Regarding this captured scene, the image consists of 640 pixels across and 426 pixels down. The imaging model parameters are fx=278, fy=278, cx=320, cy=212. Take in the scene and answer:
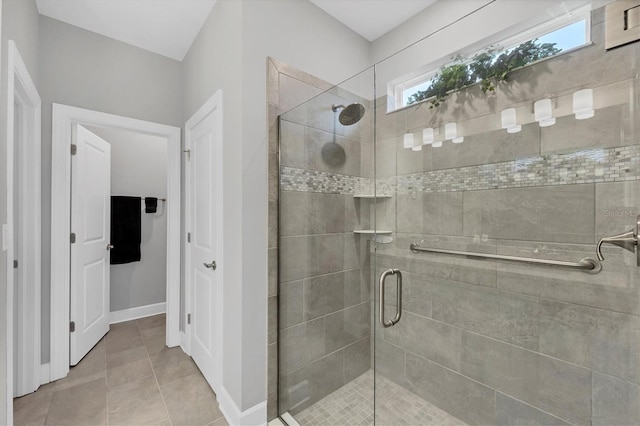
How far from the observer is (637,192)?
3.76 feet

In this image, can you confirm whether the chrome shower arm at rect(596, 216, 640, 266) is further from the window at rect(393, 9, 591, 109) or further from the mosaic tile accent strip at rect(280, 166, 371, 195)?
the mosaic tile accent strip at rect(280, 166, 371, 195)

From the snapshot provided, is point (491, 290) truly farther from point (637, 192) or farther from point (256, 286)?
point (256, 286)

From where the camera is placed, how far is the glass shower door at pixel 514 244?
1.22 metres

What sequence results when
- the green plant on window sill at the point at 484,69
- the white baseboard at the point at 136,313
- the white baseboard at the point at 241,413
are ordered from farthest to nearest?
the white baseboard at the point at 136,313
the white baseboard at the point at 241,413
the green plant on window sill at the point at 484,69

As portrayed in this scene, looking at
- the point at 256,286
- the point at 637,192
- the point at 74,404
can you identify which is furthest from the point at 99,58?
the point at 637,192

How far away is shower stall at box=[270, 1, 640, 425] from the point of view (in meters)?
1.24

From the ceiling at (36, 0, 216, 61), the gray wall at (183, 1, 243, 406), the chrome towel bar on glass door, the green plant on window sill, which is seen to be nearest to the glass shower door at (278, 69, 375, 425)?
the gray wall at (183, 1, 243, 406)

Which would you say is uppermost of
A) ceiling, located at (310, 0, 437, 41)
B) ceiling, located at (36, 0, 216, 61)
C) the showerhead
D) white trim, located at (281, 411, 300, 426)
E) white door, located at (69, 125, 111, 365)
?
ceiling, located at (310, 0, 437, 41)

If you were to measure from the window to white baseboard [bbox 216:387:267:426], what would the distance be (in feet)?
7.12

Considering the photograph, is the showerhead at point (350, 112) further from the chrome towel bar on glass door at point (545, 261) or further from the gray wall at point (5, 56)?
the gray wall at point (5, 56)

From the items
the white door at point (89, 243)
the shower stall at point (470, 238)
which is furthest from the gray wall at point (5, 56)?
the shower stall at point (470, 238)

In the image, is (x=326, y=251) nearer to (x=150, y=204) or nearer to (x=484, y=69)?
(x=484, y=69)

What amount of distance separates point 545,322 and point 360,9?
238cm

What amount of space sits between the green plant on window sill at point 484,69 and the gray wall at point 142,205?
3.27 metres
